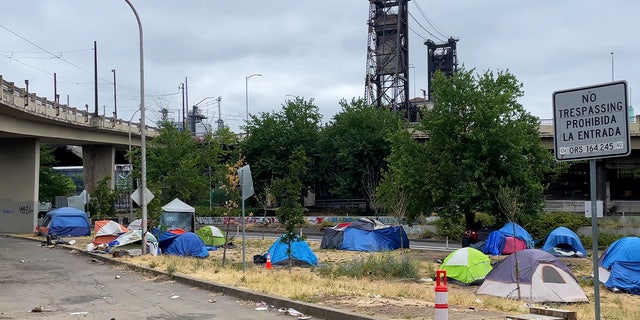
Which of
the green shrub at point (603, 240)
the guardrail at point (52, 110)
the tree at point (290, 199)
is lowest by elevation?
the green shrub at point (603, 240)

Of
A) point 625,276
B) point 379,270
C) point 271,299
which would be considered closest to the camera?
point 271,299

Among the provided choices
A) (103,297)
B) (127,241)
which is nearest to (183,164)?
(127,241)

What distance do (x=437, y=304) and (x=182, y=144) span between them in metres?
51.3

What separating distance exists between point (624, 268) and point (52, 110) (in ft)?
117

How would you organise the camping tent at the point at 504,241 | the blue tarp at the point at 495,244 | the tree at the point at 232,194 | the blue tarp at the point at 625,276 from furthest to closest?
the blue tarp at the point at 495,244
the camping tent at the point at 504,241
the tree at the point at 232,194
the blue tarp at the point at 625,276

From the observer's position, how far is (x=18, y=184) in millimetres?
45781

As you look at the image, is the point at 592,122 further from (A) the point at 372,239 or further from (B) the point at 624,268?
(A) the point at 372,239

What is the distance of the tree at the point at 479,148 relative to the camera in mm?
32906

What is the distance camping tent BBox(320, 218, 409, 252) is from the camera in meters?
35.8

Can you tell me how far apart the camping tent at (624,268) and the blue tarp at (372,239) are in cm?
1435

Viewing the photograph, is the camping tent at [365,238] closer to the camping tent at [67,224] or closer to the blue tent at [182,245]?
the blue tent at [182,245]

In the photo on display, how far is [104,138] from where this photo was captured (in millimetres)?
56406

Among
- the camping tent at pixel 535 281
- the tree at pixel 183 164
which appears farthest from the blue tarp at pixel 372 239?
the tree at pixel 183 164

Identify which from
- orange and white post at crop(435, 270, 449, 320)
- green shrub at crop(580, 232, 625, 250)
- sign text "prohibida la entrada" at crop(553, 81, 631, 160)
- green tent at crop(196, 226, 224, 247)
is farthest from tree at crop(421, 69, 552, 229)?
sign text "prohibida la entrada" at crop(553, 81, 631, 160)
